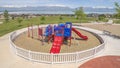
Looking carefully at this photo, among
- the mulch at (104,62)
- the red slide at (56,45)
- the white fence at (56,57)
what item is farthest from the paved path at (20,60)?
the red slide at (56,45)

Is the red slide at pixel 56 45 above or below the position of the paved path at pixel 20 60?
above

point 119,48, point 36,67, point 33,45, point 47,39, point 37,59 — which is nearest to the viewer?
point 36,67

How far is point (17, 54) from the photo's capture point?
1381cm

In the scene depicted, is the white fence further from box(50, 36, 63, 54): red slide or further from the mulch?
box(50, 36, 63, 54): red slide

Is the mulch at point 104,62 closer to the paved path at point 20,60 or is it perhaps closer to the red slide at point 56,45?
the paved path at point 20,60

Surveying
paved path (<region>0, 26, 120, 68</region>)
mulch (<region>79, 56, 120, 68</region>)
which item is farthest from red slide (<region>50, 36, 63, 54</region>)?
mulch (<region>79, 56, 120, 68</region>)

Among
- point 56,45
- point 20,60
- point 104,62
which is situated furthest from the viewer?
point 56,45

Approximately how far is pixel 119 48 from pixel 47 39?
7.82m

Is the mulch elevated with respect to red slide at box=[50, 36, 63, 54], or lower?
lower

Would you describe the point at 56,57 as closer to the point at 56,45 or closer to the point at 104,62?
the point at 56,45

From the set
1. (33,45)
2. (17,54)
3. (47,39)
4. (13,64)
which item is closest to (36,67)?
(13,64)

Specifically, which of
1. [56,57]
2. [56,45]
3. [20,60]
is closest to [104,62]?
[56,57]

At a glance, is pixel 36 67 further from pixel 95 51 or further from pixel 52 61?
pixel 95 51

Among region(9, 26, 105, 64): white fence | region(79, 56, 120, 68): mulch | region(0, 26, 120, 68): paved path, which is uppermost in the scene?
region(9, 26, 105, 64): white fence
